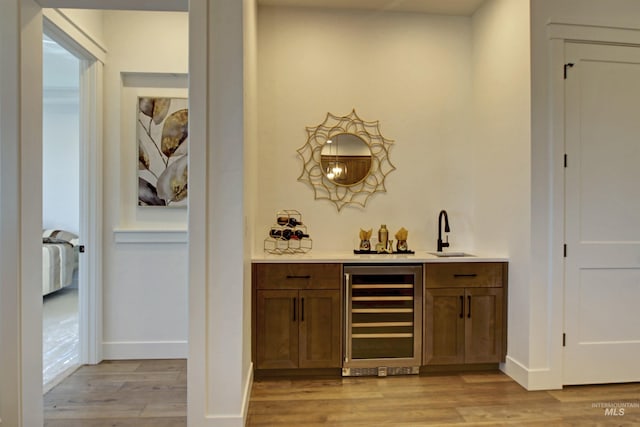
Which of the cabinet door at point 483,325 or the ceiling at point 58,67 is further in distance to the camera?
the ceiling at point 58,67

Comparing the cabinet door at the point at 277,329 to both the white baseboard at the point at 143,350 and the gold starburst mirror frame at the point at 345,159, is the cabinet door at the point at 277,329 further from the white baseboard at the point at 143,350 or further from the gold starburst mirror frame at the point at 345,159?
the gold starburst mirror frame at the point at 345,159

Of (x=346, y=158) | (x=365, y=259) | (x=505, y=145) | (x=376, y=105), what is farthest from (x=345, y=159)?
(x=505, y=145)

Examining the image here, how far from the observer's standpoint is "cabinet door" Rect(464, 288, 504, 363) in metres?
2.80

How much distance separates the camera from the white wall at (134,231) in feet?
10.1

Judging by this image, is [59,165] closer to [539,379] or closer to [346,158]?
[346,158]

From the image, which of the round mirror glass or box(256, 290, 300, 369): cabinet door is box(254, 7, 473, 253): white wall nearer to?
the round mirror glass

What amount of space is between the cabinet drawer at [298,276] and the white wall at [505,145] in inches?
52.6

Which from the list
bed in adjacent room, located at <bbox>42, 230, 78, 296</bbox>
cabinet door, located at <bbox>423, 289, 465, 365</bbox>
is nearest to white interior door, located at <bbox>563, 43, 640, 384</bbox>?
cabinet door, located at <bbox>423, 289, 465, 365</bbox>

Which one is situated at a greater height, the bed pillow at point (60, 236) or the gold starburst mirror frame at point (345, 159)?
the gold starburst mirror frame at point (345, 159)

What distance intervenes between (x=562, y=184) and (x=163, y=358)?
3.40 m

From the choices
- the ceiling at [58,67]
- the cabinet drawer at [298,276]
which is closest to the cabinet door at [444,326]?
the cabinet drawer at [298,276]

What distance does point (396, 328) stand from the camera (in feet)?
9.09

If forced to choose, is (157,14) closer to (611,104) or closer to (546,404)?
(611,104)

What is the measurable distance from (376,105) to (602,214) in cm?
193
